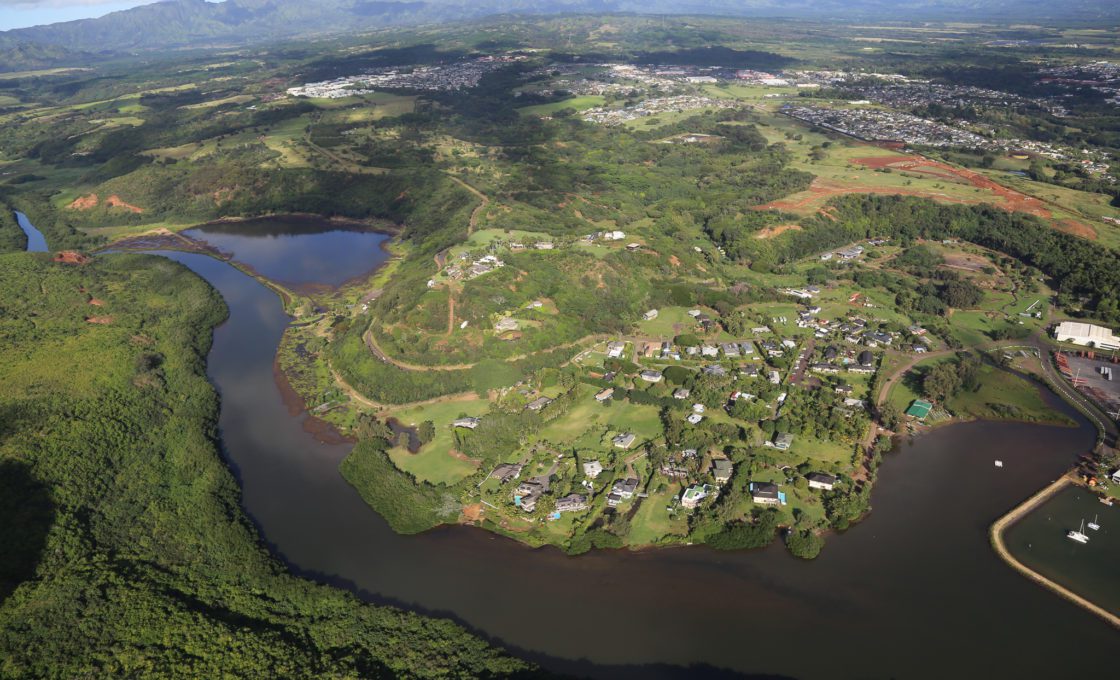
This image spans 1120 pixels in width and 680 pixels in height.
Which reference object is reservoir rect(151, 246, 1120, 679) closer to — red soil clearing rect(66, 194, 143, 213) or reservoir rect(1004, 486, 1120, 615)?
reservoir rect(1004, 486, 1120, 615)

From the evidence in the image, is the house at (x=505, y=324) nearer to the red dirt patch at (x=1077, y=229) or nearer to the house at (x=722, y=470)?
the house at (x=722, y=470)

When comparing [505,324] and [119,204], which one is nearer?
[505,324]

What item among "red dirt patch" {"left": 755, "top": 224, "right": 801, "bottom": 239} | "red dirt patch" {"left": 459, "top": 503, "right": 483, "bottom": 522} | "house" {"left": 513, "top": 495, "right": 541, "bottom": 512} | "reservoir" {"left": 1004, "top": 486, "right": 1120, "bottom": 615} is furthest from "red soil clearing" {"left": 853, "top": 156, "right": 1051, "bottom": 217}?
"red dirt patch" {"left": 459, "top": 503, "right": 483, "bottom": 522}

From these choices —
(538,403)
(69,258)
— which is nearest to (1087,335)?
(538,403)

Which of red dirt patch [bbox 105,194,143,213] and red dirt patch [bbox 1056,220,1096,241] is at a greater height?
red dirt patch [bbox 1056,220,1096,241]

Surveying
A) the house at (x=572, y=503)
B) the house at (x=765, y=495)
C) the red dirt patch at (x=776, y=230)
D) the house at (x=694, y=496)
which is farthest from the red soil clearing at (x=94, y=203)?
the house at (x=765, y=495)

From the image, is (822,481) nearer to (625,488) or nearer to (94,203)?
(625,488)
